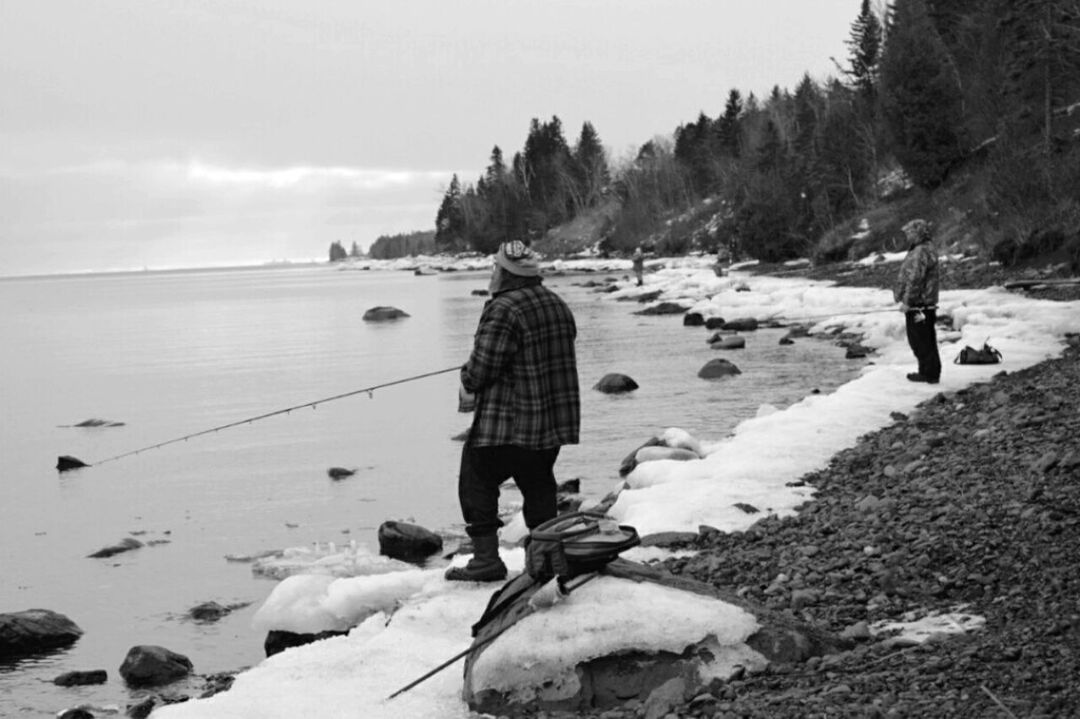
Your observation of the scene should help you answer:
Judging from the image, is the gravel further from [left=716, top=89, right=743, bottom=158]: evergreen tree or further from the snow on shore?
[left=716, top=89, right=743, bottom=158]: evergreen tree

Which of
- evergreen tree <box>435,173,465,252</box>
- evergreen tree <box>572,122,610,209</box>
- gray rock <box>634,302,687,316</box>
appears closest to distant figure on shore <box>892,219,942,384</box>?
gray rock <box>634,302,687,316</box>

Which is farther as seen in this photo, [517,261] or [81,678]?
[81,678]

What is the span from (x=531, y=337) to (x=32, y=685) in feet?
14.6

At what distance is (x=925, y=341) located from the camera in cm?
1462

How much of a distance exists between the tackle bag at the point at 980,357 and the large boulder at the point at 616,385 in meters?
7.50

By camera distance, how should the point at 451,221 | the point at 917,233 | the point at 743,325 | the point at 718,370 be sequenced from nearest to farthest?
the point at 917,233 < the point at 718,370 < the point at 743,325 < the point at 451,221

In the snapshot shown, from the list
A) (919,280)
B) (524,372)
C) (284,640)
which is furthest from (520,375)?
(919,280)

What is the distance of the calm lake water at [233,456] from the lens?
1037 cm

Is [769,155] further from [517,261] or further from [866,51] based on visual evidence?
[517,261]

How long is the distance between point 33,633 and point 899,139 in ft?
174

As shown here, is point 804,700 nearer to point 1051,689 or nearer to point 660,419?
point 1051,689

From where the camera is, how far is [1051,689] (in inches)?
178

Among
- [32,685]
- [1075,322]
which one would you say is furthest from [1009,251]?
[32,685]

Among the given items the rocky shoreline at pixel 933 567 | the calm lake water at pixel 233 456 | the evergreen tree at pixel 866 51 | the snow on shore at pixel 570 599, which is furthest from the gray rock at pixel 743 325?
the evergreen tree at pixel 866 51
